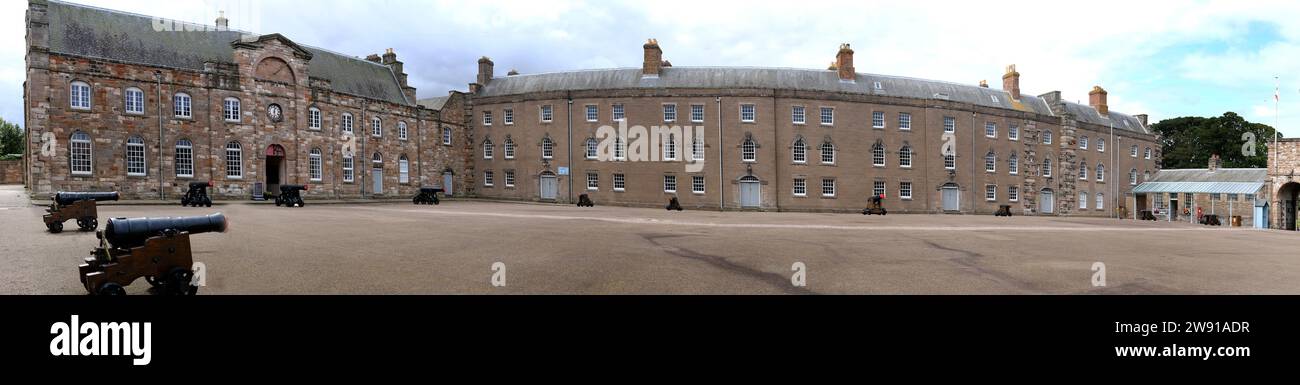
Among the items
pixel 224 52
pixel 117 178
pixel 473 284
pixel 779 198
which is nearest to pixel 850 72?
pixel 779 198

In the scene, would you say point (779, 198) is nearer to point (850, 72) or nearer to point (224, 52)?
point (850, 72)

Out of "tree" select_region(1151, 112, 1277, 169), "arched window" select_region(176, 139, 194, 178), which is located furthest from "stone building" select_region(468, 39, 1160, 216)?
"tree" select_region(1151, 112, 1277, 169)

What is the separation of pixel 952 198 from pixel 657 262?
4065 cm

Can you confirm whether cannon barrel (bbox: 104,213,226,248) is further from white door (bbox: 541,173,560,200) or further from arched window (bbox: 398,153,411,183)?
arched window (bbox: 398,153,411,183)

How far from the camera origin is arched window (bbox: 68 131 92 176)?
97.5 feet

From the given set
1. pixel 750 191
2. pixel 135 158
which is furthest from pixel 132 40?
pixel 750 191

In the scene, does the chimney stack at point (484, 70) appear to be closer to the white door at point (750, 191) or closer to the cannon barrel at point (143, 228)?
the white door at point (750, 191)

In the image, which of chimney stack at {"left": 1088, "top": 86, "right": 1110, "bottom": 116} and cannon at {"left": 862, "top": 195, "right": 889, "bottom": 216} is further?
chimney stack at {"left": 1088, "top": 86, "right": 1110, "bottom": 116}

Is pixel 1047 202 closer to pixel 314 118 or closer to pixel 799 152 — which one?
pixel 799 152

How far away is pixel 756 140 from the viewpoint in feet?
134

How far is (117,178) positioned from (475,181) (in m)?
22.6

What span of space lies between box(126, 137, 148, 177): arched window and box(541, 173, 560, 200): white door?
957 inches

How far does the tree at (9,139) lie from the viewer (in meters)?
69.2
